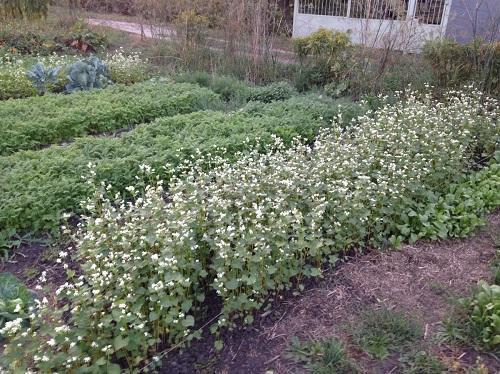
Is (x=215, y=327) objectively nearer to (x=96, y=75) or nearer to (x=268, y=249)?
(x=268, y=249)

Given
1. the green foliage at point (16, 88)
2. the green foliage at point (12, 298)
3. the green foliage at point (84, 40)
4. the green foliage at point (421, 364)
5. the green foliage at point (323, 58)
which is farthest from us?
the green foliage at point (84, 40)

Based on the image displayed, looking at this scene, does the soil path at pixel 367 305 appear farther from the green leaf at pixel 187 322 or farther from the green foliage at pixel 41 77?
the green foliage at pixel 41 77

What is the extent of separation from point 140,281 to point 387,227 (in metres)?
2.17

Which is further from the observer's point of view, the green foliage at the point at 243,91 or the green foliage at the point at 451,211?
the green foliage at the point at 243,91

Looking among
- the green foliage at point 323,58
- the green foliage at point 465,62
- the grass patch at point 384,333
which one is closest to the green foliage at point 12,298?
the grass patch at point 384,333

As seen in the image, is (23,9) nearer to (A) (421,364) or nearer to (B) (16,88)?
(B) (16,88)

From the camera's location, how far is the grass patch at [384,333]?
2785 mm

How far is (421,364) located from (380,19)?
23.2 feet

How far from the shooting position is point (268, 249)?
2965mm

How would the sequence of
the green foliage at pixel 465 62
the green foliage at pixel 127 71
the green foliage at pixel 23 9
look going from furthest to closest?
the green foliage at pixel 23 9, the green foliage at pixel 127 71, the green foliage at pixel 465 62

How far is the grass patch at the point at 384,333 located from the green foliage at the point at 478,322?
0.22 meters

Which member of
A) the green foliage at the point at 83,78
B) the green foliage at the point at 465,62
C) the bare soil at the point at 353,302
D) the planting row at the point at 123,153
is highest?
the green foliage at the point at 465,62

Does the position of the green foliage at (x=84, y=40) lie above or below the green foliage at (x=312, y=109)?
above

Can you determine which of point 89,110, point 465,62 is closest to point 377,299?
point 89,110
